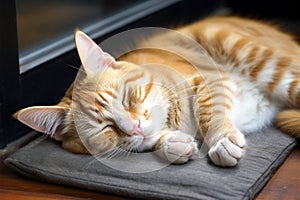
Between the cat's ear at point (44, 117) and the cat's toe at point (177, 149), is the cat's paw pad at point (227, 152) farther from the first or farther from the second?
the cat's ear at point (44, 117)

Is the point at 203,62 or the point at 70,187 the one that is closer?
the point at 70,187

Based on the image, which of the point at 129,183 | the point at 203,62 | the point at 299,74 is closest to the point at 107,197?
the point at 129,183

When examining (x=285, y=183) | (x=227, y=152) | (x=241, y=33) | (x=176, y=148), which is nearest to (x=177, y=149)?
(x=176, y=148)

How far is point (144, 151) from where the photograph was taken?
6.51 feet

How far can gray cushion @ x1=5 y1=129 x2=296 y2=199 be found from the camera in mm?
1774

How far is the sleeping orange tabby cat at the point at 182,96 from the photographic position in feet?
6.18

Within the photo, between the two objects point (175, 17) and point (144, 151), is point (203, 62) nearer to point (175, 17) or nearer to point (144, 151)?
point (144, 151)

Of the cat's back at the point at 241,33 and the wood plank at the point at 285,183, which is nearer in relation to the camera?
the wood plank at the point at 285,183

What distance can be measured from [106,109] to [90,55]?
6.9 inches

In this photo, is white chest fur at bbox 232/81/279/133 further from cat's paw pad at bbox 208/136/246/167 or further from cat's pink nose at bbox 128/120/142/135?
cat's pink nose at bbox 128/120/142/135

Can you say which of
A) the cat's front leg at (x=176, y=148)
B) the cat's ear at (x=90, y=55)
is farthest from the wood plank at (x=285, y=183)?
the cat's ear at (x=90, y=55)

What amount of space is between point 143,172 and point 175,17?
1.27 meters

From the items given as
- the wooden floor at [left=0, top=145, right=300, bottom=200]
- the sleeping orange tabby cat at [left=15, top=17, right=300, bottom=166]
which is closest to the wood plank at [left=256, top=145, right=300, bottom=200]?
the wooden floor at [left=0, top=145, right=300, bottom=200]

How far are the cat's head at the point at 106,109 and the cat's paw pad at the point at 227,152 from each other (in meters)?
0.19
